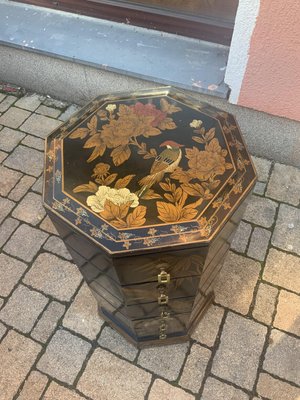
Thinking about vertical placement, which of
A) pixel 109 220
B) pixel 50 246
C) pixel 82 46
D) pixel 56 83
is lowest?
pixel 50 246

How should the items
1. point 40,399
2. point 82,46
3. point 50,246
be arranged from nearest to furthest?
point 40,399 → point 50,246 → point 82,46

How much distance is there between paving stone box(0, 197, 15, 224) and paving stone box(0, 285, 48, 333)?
646 millimetres

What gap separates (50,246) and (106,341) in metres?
0.82

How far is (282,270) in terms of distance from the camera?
8.33ft

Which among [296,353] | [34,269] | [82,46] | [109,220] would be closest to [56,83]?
[82,46]

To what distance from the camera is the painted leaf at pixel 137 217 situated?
142cm

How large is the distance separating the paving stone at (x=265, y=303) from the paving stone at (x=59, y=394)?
1.18 m

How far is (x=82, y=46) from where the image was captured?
3186 mm

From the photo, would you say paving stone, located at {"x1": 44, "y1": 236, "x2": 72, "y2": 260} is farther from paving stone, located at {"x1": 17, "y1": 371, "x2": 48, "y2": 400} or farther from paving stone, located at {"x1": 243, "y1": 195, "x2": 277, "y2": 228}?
paving stone, located at {"x1": 243, "y1": 195, "x2": 277, "y2": 228}

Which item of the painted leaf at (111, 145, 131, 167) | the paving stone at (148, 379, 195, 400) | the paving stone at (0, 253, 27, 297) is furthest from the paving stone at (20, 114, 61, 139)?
the paving stone at (148, 379, 195, 400)

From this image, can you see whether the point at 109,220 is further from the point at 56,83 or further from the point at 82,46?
the point at 56,83

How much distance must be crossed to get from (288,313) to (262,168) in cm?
122

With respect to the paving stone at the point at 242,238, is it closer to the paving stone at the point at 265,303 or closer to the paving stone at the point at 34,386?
the paving stone at the point at 265,303

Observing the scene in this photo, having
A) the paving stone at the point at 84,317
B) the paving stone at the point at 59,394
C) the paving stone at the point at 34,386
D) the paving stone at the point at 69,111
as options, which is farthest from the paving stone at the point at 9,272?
the paving stone at the point at 69,111
